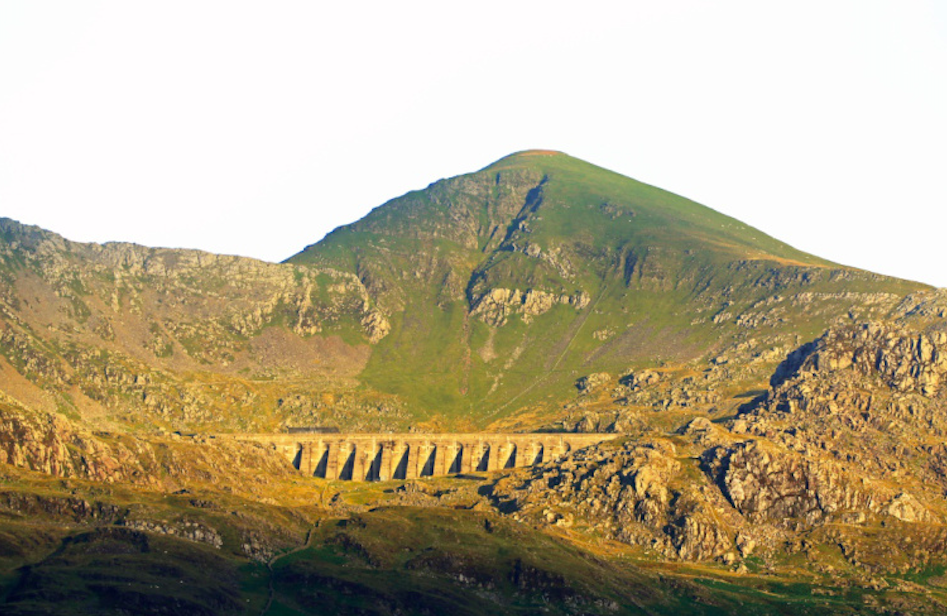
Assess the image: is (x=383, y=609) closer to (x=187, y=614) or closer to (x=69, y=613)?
(x=187, y=614)

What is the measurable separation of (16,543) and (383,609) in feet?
225

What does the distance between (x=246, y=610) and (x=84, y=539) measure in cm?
4071

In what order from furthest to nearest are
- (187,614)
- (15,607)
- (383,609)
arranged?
→ (383,609) → (187,614) → (15,607)

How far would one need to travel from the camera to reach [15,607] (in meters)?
160

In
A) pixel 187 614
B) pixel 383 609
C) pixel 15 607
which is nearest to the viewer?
pixel 15 607

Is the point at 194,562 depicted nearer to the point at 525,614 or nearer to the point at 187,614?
the point at 187,614

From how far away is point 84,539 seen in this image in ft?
654

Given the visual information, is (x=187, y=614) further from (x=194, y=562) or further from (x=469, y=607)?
(x=469, y=607)

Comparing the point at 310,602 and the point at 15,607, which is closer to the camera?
the point at 15,607

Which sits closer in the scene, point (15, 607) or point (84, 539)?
point (15, 607)

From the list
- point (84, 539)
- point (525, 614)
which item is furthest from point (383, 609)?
point (84, 539)

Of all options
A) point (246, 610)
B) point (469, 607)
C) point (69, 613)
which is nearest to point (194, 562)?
point (246, 610)

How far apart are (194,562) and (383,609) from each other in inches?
1512

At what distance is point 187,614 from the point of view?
561 ft
